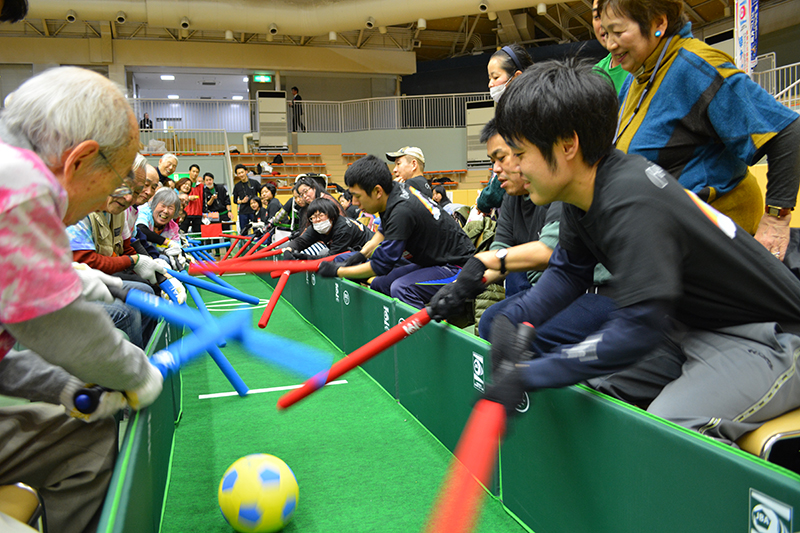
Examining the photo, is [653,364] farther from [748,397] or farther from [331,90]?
[331,90]

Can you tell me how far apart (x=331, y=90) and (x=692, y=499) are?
23995 mm

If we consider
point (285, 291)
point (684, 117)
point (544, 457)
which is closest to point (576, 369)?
point (544, 457)

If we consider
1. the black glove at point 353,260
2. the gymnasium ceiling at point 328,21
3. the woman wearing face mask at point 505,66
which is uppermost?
the gymnasium ceiling at point 328,21

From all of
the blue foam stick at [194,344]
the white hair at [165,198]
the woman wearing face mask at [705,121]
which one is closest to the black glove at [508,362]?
the woman wearing face mask at [705,121]

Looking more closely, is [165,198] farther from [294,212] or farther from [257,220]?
[257,220]

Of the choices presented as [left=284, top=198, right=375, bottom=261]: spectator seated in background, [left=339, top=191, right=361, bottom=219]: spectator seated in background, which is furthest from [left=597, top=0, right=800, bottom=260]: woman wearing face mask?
[left=339, top=191, right=361, bottom=219]: spectator seated in background

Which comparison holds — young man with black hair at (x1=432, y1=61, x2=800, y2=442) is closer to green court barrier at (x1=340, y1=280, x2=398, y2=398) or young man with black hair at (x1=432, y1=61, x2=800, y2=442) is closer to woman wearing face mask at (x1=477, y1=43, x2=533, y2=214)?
woman wearing face mask at (x1=477, y1=43, x2=533, y2=214)

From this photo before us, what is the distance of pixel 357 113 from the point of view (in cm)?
2167

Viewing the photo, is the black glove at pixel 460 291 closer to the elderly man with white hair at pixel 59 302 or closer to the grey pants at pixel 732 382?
the grey pants at pixel 732 382

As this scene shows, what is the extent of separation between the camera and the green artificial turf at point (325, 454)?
2.39 meters

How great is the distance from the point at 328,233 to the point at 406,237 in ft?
9.23

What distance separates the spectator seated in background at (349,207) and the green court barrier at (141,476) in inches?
329

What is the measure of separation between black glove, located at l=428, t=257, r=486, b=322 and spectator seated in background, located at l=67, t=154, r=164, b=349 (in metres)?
1.71

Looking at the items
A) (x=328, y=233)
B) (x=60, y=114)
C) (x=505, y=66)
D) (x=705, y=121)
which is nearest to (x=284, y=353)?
(x=505, y=66)
